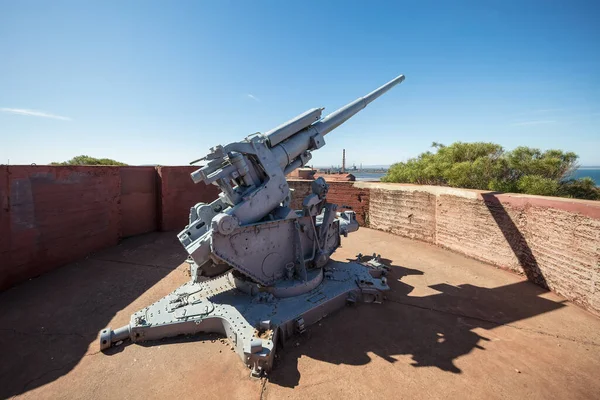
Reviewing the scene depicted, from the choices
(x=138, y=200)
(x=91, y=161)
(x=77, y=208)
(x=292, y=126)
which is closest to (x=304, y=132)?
(x=292, y=126)

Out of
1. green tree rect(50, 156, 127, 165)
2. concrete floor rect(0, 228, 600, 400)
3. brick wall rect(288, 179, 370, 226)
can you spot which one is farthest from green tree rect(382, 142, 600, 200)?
green tree rect(50, 156, 127, 165)

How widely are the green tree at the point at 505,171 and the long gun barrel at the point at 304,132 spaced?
766 cm

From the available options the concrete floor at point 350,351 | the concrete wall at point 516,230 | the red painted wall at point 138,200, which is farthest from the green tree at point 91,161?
the concrete wall at point 516,230

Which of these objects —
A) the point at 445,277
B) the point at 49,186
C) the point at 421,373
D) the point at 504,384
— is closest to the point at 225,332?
the point at 421,373

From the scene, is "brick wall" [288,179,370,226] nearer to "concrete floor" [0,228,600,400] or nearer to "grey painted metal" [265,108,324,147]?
"concrete floor" [0,228,600,400]

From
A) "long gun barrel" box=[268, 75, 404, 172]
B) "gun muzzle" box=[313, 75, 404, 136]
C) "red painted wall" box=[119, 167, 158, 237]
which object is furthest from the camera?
"red painted wall" box=[119, 167, 158, 237]

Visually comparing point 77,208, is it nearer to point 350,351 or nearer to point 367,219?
point 350,351

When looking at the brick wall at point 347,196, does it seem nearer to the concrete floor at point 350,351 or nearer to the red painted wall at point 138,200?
the concrete floor at point 350,351

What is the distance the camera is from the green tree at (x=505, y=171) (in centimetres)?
1024

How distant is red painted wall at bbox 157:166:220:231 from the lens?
1012 cm

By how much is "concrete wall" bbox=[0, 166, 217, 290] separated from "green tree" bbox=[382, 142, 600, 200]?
11.2 meters

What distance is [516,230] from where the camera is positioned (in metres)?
6.51

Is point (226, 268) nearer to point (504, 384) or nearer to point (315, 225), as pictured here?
point (315, 225)

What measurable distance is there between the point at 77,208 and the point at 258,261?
20.0ft
